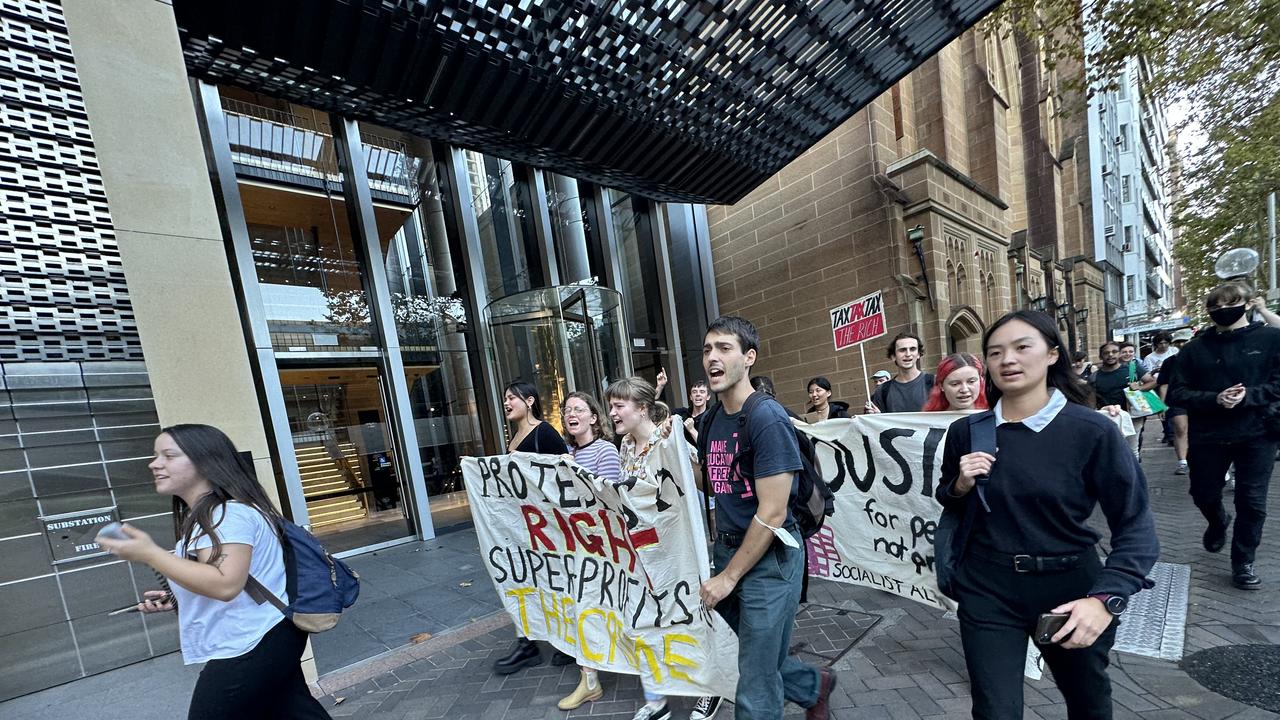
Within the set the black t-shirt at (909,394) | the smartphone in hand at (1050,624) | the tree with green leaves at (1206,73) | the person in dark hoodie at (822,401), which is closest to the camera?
the smartphone in hand at (1050,624)

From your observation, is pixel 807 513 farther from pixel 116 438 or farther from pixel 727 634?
pixel 116 438

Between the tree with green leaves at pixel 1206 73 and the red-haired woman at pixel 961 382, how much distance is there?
664cm

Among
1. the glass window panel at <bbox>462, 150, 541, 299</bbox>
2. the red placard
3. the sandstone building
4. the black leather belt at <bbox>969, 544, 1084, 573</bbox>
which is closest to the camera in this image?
the black leather belt at <bbox>969, 544, 1084, 573</bbox>

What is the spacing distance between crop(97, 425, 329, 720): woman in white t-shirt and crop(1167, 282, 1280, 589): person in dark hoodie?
5.65 metres

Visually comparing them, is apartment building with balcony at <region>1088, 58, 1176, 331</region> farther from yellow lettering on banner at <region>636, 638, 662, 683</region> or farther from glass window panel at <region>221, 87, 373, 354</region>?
glass window panel at <region>221, 87, 373, 354</region>

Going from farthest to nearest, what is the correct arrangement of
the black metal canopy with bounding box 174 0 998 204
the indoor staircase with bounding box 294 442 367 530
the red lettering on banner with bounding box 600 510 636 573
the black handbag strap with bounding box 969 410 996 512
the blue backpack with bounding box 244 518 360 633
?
the indoor staircase with bounding box 294 442 367 530 → the black metal canopy with bounding box 174 0 998 204 → the red lettering on banner with bounding box 600 510 636 573 → the blue backpack with bounding box 244 518 360 633 → the black handbag strap with bounding box 969 410 996 512

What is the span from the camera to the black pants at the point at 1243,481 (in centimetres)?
312

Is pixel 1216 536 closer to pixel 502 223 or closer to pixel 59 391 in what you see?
pixel 59 391

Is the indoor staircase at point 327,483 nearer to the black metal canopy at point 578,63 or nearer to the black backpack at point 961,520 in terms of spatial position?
the black metal canopy at point 578,63

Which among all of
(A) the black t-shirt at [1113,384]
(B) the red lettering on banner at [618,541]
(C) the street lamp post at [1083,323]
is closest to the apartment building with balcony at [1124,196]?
(C) the street lamp post at [1083,323]

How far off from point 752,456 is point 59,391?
455cm

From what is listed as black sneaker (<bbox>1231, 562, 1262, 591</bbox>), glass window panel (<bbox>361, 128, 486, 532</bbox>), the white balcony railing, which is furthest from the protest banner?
the white balcony railing

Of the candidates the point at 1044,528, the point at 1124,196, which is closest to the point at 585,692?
the point at 1044,528

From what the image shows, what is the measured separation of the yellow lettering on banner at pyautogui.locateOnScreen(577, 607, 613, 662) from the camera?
279 cm
